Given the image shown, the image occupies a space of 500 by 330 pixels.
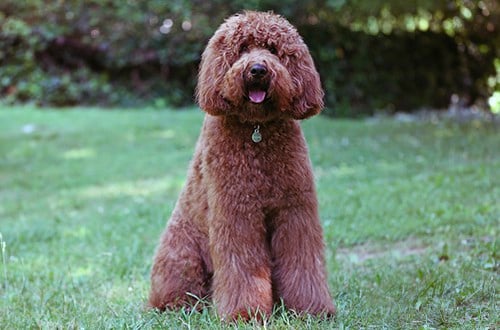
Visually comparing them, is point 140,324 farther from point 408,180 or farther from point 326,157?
point 326,157

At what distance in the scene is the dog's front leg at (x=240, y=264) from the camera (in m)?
3.63

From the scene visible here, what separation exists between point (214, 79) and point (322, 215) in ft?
11.3

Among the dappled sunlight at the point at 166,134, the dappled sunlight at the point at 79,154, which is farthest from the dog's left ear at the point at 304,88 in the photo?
the dappled sunlight at the point at 166,134

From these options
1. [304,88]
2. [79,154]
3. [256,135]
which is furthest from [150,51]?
[304,88]

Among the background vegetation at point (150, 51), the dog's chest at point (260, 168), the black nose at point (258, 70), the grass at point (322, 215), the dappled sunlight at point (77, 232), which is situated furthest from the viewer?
the background vegetation at point (150, 51)

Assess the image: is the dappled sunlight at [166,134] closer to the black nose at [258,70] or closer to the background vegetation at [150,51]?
the background vegetation at [150,51]

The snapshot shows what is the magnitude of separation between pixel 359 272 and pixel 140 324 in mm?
1966

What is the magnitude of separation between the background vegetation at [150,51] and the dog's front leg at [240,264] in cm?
1148

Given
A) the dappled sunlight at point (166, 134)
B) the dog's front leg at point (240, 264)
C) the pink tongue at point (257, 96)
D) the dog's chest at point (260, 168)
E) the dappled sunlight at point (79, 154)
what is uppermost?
the pink tongue at point (257, 96)

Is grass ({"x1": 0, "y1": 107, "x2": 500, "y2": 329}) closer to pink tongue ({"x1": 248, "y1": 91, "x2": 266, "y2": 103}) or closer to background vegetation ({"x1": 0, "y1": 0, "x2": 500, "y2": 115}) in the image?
pink tongue ({"x1": 248, "y1": 91, "x2": 266, "y2": 103})

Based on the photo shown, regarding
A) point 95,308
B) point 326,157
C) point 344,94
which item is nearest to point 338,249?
point 95,308

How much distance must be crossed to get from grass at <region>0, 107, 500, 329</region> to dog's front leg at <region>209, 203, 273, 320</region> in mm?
144

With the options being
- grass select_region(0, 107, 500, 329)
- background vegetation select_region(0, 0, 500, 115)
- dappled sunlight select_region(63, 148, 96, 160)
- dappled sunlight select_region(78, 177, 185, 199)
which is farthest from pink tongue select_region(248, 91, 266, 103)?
background vegetation select_region(0, 0, 500, 115)

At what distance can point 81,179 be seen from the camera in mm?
9148
